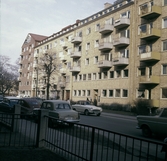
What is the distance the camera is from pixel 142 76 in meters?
34.2

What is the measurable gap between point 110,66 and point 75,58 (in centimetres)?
1421

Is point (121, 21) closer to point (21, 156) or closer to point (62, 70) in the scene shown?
point (62, 70)

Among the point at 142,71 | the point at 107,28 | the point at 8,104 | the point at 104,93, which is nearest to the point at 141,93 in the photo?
the point at 142,71

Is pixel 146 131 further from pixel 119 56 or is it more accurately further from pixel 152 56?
pixel 119 56

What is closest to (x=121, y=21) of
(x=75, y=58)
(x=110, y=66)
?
(x=110, y=66)

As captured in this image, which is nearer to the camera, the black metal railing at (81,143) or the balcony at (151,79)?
the black metal railing at (81,143)

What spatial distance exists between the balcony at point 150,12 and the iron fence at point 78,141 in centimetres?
2956

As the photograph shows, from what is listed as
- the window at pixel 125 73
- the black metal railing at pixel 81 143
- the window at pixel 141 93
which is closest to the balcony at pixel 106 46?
the window at pixel 125 73

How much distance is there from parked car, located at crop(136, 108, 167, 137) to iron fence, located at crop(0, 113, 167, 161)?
428cm

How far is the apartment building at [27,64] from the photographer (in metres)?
80.2

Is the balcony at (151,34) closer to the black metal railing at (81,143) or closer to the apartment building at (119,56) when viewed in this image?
the apartment building at (119,56)

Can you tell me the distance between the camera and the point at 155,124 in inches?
441

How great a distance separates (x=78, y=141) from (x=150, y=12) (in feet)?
101

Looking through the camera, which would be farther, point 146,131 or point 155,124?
point 146,131
